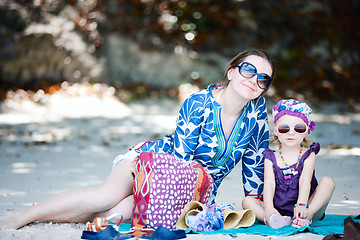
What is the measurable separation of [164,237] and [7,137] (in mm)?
5201

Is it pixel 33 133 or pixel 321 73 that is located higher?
pixel 321 73

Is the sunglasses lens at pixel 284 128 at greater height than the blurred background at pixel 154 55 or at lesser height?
lesser

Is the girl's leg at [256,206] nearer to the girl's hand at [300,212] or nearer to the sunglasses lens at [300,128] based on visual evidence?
the girl's hand at [300,212]

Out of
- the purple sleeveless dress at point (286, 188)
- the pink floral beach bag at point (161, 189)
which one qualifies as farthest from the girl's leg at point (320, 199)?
the pink floral beach bag at point (161, 189)

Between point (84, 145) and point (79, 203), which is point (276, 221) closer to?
point (79, 203)

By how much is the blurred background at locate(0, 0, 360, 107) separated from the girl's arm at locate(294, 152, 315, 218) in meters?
7.85

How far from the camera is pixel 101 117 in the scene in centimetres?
962

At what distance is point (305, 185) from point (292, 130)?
1.29 ft

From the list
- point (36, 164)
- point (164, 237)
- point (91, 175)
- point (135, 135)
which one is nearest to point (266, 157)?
point (164, 237)

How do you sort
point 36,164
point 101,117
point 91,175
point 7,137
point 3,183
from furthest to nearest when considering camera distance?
1. point 101,117
2. point 7,137
3. point 36,164
4. point 91,175
5. point 3,183

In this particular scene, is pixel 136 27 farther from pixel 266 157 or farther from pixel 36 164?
pixel 266 157

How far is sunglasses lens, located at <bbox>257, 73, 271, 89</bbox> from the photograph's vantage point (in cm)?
362

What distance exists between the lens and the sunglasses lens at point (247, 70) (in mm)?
3627

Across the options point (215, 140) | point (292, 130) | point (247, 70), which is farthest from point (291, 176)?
point (247, 70)
